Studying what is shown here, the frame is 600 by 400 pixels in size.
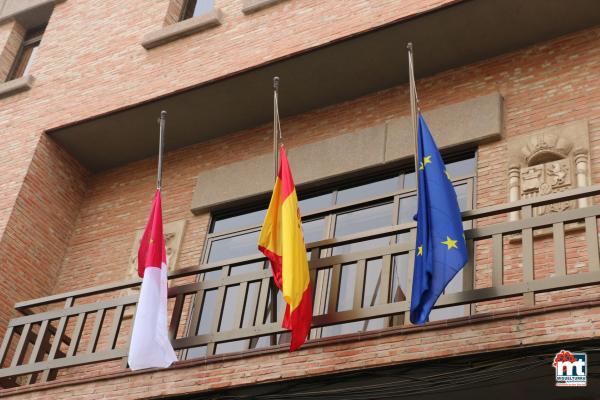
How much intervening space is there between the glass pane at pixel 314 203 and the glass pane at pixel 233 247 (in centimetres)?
64

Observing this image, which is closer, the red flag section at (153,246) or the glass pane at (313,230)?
the red flag section at (153,246)

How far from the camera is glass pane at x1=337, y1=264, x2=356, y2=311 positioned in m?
10.3

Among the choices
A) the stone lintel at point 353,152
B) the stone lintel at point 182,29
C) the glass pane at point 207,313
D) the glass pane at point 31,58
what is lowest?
the glass pane at point 207,313

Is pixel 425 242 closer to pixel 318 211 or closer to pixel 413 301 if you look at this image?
pixel 413 301

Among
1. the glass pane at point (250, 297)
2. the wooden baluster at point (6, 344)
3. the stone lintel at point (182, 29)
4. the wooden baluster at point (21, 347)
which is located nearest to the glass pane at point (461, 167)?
the glass pane at point (250, 297)

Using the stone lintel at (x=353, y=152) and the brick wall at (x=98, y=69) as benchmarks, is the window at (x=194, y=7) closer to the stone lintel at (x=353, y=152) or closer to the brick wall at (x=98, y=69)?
the brick wall at (x=98, y=69)

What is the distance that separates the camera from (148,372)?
9.79 m

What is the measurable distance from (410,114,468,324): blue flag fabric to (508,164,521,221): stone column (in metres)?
1.23

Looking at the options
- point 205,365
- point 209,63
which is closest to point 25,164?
point 209,63

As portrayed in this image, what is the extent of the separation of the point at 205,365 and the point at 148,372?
0.65 m

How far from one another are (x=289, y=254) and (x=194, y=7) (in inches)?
246

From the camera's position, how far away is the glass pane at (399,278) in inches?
380

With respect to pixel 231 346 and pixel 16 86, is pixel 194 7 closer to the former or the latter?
pixel 16 86

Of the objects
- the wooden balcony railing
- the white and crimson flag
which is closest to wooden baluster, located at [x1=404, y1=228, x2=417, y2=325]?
the wooden balcony railing
